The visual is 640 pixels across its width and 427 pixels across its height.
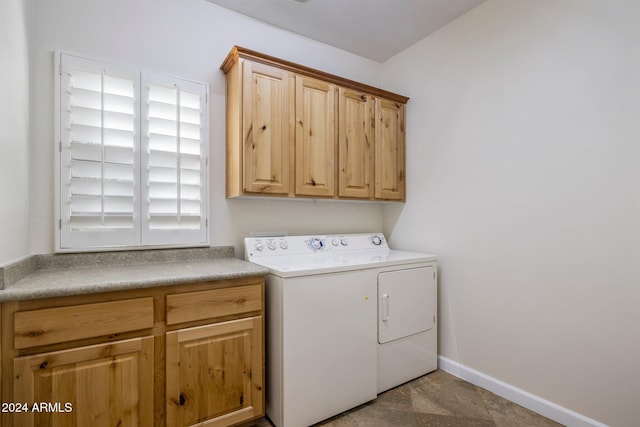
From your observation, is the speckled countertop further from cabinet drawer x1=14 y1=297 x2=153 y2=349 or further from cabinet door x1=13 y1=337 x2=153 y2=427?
cabinet door x1=13 y1=337 x2=153 y2=427

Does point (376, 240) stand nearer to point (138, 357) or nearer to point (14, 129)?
point (138, 357)

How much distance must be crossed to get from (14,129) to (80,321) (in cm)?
93

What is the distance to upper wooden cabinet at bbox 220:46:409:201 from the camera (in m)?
1.94

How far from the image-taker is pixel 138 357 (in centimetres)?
136

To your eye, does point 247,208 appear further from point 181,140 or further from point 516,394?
point 516,394

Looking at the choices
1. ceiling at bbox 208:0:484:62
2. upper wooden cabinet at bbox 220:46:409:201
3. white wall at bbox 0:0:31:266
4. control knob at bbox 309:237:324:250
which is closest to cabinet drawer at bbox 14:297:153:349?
white wall at bbox 0:0:31:266

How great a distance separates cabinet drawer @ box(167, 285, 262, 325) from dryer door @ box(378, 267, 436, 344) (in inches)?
32.9

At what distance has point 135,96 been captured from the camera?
5.94 ft

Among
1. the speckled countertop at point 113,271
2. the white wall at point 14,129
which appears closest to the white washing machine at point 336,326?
the speckled countertop at point 113,271

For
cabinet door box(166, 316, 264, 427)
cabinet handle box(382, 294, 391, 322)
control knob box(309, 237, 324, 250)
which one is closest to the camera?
cabinet door box(166, 316, 264, 427)

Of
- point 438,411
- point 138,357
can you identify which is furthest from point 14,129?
point 438,411

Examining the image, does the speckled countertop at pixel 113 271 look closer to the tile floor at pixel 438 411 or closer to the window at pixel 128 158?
the window at pixel 128 158

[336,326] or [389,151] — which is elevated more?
[389,151]

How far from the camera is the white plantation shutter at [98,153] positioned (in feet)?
5.45
